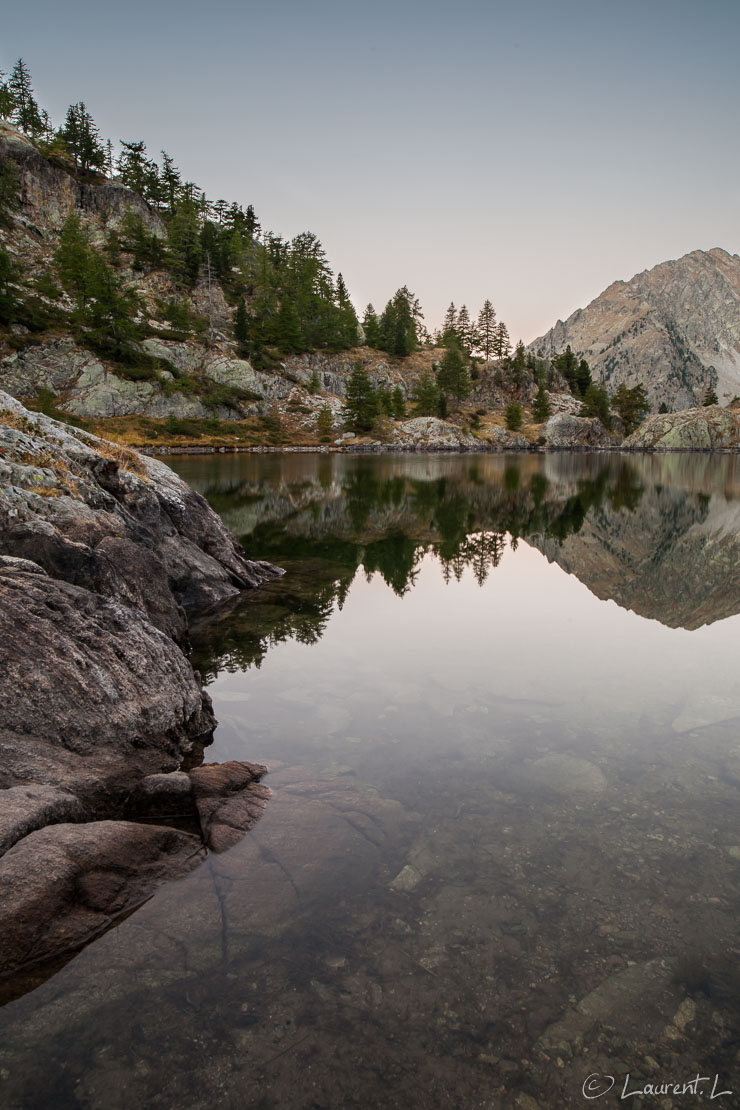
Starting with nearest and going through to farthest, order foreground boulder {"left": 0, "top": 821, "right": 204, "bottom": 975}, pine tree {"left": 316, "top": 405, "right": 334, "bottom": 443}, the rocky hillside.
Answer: foreground boulder {"left": 0, "top": 821, "right": 204, "bottom": 975}, the rocky hillside, pine tree {"left": 316, "top": 405, "right": 334, "bottom": 443}

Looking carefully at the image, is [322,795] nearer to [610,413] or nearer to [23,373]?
[23,373]

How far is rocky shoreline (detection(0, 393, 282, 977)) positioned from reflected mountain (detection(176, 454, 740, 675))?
3.93 m

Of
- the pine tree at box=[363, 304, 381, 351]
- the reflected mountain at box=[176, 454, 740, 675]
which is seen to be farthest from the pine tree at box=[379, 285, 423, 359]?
the reflected mountain at box=[176, 454, 740, 675]

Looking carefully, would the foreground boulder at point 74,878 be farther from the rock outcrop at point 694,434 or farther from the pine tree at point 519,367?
the pine tree at point 519,367

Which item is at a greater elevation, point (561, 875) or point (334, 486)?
point (334, 486)

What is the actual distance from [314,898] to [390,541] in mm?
25570

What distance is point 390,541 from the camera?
104ft

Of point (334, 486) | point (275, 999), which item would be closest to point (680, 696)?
point (275, 999)

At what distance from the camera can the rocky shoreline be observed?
19.9 feet

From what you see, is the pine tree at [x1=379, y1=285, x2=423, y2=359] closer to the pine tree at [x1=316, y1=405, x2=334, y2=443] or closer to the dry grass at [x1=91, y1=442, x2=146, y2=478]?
the pine tree at [x1=316, y1=405, x2=334, y2=443]

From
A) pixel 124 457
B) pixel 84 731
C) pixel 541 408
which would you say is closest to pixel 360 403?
pixel 541 408

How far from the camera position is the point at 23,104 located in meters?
168

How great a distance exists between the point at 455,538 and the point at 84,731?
2617 centimetres

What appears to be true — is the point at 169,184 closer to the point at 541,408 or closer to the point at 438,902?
the point at 541,408
